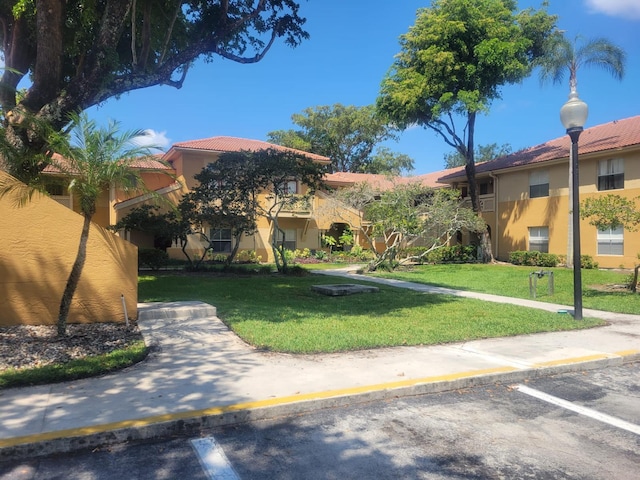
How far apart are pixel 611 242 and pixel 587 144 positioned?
5.15 m

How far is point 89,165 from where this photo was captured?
267 inches

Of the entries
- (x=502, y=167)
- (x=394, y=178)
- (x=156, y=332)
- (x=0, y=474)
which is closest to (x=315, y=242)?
(x=394, y=178)

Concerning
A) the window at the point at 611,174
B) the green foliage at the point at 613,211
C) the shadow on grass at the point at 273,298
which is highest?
the window at the point at 611,174

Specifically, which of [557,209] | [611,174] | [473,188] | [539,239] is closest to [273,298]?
[611,174]

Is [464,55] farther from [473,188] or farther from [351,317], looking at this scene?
[351,317]

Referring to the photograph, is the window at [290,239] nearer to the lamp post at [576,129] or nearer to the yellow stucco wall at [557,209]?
the yellow stucco wall at [557,209]

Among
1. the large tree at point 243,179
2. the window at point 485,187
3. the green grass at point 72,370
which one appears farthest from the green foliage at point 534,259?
the green grass at point 72,370

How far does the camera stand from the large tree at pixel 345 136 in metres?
44.2

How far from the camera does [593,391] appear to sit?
5.50 meters

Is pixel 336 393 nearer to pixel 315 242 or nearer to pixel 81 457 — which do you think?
pixel 81 457

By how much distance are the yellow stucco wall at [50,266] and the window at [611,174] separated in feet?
72.4

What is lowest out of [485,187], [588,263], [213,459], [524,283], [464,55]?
[213,459]

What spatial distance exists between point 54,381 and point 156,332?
258 centimetres

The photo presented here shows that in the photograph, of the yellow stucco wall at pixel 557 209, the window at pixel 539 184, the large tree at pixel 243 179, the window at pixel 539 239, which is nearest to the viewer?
the large tree at pixel 243 179
